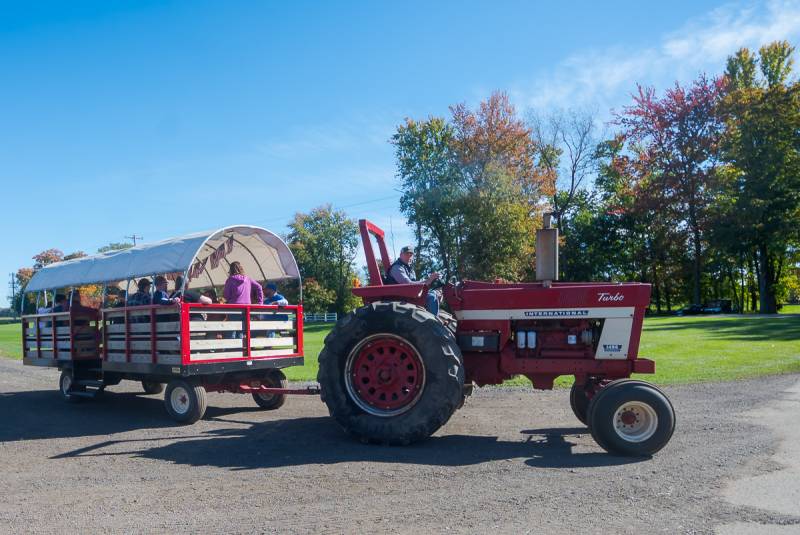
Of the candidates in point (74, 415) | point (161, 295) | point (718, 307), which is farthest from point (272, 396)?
point (718, 307)

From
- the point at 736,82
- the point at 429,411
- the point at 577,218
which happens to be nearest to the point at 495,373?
the point at 429,411

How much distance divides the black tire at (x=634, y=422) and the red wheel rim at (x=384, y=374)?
77.0 inches

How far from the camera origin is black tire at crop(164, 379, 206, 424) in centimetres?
855

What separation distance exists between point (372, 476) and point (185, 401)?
4135mm

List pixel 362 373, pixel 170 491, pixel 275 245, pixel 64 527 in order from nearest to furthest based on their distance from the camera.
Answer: pixel 64 527
pixel 170 491
pixel 362 373
pixel 275 245

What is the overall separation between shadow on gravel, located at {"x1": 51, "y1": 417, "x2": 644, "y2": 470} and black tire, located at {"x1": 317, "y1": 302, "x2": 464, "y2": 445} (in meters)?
0.24

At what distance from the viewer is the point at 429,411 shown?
671 cm

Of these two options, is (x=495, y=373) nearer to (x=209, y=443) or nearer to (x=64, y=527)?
(x=209, y=443)

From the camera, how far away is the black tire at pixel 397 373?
6.72 m

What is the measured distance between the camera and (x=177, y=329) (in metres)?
8.38

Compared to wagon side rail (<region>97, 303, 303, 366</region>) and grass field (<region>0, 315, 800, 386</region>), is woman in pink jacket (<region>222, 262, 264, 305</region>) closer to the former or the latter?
wagon side rail (<region>97, 303, 303, 366</region>)

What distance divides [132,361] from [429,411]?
498 cm

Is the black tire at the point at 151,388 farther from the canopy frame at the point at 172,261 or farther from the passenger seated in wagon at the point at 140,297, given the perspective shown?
the passenger seated in wagon at the point at 140,297

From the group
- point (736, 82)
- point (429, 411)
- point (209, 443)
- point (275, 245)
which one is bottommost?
point (209, 443)
